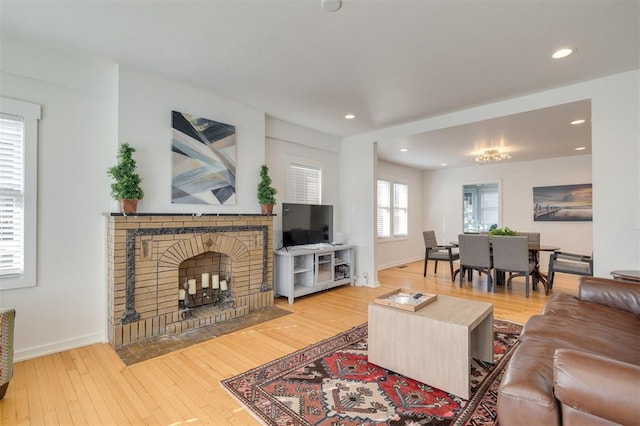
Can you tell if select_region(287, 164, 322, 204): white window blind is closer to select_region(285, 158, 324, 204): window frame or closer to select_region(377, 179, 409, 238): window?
select_region(285, 158, 324, 204): window frame

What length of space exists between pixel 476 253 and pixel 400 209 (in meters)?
2.93

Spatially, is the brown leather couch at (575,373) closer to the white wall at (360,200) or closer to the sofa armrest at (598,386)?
the sofa armrest at (598,386)

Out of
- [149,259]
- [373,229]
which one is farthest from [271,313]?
[373,229]

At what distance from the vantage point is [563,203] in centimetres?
645

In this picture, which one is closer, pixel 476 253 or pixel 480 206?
pixel 476 253

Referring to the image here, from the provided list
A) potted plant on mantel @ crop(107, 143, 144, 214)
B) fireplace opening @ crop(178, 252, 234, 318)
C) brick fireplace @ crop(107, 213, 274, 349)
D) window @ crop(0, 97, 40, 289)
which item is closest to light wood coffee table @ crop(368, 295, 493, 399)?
brick fireplace @ crop(107, 213, 274, 349)

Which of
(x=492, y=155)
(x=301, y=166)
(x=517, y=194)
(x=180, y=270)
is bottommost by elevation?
(x=180, y=270)

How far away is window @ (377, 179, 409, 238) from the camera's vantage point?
7.04 metres

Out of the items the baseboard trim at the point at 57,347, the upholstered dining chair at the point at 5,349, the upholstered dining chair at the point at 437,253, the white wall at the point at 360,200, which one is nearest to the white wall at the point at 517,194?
the upholstered dining chair at the point at 437,253


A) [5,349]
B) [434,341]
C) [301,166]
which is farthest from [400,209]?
[5,349]

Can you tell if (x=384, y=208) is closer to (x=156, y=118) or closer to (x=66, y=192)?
(x=156, y=118)

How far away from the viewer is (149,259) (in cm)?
296

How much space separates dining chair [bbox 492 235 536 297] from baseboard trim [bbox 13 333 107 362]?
520 cm

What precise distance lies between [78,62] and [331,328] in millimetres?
3570
